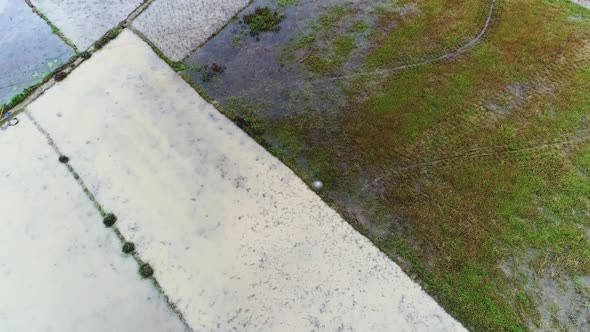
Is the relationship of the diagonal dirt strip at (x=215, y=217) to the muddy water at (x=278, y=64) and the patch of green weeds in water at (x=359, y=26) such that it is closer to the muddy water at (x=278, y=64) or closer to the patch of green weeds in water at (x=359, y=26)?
the muddy water at (x=278, y=64)

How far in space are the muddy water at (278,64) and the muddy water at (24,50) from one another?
14.6ft

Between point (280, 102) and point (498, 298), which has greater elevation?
point (280, 102)

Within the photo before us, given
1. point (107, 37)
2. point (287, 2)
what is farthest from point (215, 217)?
point (287, 2)

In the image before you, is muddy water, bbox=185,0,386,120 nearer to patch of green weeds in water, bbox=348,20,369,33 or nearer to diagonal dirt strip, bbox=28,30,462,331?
patch of green weeds in water, bbox=348,20,369,33

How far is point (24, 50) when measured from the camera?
14.1 metres

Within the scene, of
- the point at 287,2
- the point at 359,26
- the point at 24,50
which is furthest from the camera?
the point at 287,2

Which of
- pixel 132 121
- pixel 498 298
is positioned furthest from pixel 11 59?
pixel 498 298

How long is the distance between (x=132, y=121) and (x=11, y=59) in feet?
17.6

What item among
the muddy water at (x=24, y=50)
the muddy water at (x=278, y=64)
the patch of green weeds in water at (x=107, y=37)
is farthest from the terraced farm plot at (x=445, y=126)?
the muddy water at (x=24, y=50)

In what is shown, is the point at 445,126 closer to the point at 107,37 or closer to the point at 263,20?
the point at 263,20

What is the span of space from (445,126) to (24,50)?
42.7ft

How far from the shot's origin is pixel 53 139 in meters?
11.6

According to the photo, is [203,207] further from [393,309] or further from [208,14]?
[208,14]

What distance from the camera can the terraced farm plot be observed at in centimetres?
899
